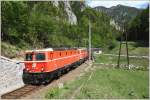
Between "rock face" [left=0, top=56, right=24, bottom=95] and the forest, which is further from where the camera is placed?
the forest

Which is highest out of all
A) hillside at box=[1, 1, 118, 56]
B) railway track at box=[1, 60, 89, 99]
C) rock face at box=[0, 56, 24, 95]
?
hillside at box=[1, 1, 118, 56]

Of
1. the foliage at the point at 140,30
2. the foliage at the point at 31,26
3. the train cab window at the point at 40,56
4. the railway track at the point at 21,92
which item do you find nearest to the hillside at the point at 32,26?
the foliage at the point at 31,26

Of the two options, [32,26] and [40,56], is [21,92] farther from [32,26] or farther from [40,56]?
[32,26]

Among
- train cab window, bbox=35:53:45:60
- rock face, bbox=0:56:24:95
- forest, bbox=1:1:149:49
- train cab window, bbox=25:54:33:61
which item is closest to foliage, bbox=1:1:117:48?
forest, bbox=1:1:149:49

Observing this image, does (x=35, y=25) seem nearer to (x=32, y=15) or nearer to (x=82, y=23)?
(x=32, y=15)

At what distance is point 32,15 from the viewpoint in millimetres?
62531

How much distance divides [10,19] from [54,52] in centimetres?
1830

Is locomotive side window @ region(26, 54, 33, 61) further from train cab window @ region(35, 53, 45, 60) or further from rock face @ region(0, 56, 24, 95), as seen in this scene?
rock face @ region(0, 56, 24, 95)

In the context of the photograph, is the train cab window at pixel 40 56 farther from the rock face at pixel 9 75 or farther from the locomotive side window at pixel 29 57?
the rock face at pixel 9 75

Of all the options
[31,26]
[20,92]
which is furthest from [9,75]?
Result: [31,26]

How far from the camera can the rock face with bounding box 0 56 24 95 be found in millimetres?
25328

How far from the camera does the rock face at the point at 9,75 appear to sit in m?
25.3

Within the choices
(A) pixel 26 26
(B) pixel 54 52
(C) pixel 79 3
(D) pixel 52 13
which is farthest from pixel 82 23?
(B) pixel 54 52

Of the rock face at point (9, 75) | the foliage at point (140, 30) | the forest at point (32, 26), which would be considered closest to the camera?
the rock face at point (9, 75)
